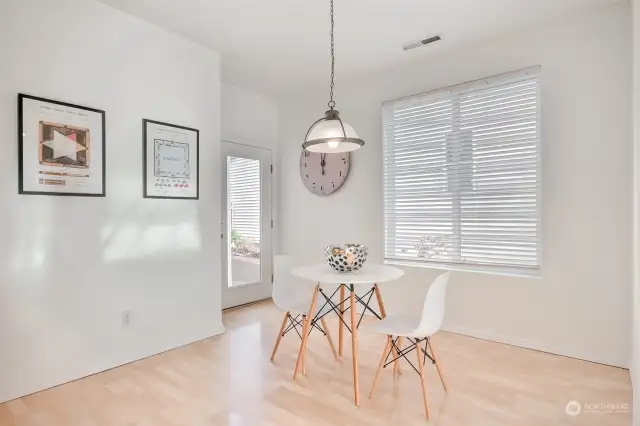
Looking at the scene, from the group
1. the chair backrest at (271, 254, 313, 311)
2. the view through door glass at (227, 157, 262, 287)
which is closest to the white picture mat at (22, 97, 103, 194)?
A: the chair backrest at (271, 254, 313, 311)

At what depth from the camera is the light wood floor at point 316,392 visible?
2133 millimetres

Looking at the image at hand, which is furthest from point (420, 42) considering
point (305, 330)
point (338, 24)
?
point (305, 330)

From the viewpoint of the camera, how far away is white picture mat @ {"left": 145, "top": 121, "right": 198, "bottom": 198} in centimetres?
313

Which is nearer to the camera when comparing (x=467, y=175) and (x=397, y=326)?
(x=397, y=326)

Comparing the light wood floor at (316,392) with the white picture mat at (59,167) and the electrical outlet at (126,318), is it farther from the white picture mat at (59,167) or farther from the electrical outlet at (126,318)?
the white picture mat at (59,167)

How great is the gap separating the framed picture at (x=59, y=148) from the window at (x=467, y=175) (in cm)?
269

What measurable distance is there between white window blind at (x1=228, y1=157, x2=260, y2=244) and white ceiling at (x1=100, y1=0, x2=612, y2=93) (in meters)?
1.23

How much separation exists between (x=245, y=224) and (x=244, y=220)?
0.17 ft

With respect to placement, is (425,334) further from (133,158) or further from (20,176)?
(20,176)

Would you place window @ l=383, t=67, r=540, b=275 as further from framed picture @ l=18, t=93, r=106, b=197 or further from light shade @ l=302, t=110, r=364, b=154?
framed picture @ l=18, t=93, r=106, b=197

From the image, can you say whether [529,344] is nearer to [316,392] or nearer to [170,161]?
[316,392]

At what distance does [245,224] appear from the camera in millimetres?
4727

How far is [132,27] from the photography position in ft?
9.86

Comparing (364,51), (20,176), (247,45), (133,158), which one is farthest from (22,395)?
(364,51)
